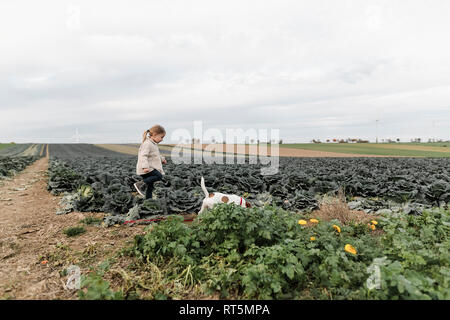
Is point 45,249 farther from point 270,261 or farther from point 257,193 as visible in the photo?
point 257,193

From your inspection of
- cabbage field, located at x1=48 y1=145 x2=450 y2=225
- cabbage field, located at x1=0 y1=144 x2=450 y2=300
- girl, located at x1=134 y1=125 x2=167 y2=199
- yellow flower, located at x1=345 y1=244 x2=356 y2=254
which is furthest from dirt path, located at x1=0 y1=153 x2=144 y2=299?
yellow flower, located at x1=345 y1=244 x2=356 y2=254

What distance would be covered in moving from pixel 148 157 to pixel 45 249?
277cm

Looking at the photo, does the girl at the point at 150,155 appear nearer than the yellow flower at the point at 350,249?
No

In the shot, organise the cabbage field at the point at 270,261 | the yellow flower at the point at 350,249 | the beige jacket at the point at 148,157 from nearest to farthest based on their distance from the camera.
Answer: the cabbage field at the point at 270,261 → the yellow flower at the point at 350,249 → the beige jacket at the point at 148,157

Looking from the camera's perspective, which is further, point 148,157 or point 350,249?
point 148,157

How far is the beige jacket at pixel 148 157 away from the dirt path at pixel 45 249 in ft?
4.82

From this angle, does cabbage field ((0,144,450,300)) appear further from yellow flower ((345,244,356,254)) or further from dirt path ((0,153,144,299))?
dirt path ((0,153,144,299))

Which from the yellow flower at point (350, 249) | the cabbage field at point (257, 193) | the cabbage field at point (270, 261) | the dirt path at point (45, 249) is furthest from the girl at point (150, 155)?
the yellow flower at point (350, 249)

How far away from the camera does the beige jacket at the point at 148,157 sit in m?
6.41

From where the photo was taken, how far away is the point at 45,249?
479cm

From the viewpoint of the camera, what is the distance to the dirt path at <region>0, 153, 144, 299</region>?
3574 mm

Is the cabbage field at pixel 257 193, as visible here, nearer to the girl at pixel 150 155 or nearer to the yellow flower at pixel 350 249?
the girl at pixel 150 155

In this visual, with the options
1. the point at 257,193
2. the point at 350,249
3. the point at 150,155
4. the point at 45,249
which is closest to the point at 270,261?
the point at 350,249
